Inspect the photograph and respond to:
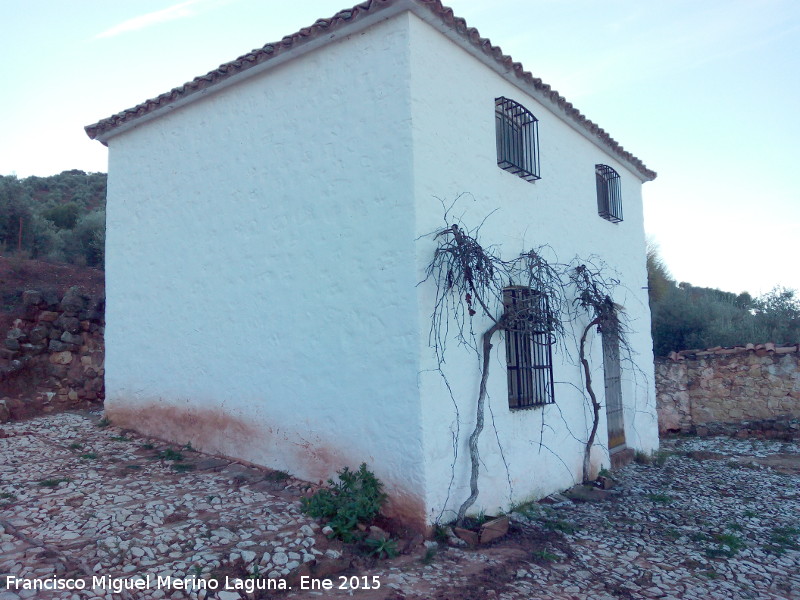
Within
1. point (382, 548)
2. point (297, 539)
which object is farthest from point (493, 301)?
point (297, 539)

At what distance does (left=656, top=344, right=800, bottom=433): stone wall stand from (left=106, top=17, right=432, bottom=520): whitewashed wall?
8.76 meters

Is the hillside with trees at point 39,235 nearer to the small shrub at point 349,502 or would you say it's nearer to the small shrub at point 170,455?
the small shrub at point 170,455

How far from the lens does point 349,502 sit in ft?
16.4

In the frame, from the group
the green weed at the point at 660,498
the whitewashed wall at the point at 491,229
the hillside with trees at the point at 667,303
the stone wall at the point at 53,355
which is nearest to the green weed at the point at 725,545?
the green weed at the point at 660,498

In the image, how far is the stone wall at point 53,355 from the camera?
340 inches

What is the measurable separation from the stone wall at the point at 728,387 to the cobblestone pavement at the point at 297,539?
450 cm

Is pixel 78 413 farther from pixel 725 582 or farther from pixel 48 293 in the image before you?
pixel 725 582

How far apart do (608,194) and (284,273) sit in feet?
18.2

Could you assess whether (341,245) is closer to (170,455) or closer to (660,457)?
(170,455)

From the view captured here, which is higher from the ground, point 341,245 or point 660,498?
point 341,245

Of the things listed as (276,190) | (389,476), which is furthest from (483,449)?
(276,190)

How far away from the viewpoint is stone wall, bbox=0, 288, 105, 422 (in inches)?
340

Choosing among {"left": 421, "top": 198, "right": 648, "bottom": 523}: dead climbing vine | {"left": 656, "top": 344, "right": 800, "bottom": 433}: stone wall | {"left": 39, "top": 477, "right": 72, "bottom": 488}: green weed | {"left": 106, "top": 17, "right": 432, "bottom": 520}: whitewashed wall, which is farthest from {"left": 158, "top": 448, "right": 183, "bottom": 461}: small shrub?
{"left": 656, "top": 344, "right": 800, "bottom": 433}: stone wall

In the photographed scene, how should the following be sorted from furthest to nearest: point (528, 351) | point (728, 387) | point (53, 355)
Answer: point (728, 387), point (53, 355), point (528, 351)
